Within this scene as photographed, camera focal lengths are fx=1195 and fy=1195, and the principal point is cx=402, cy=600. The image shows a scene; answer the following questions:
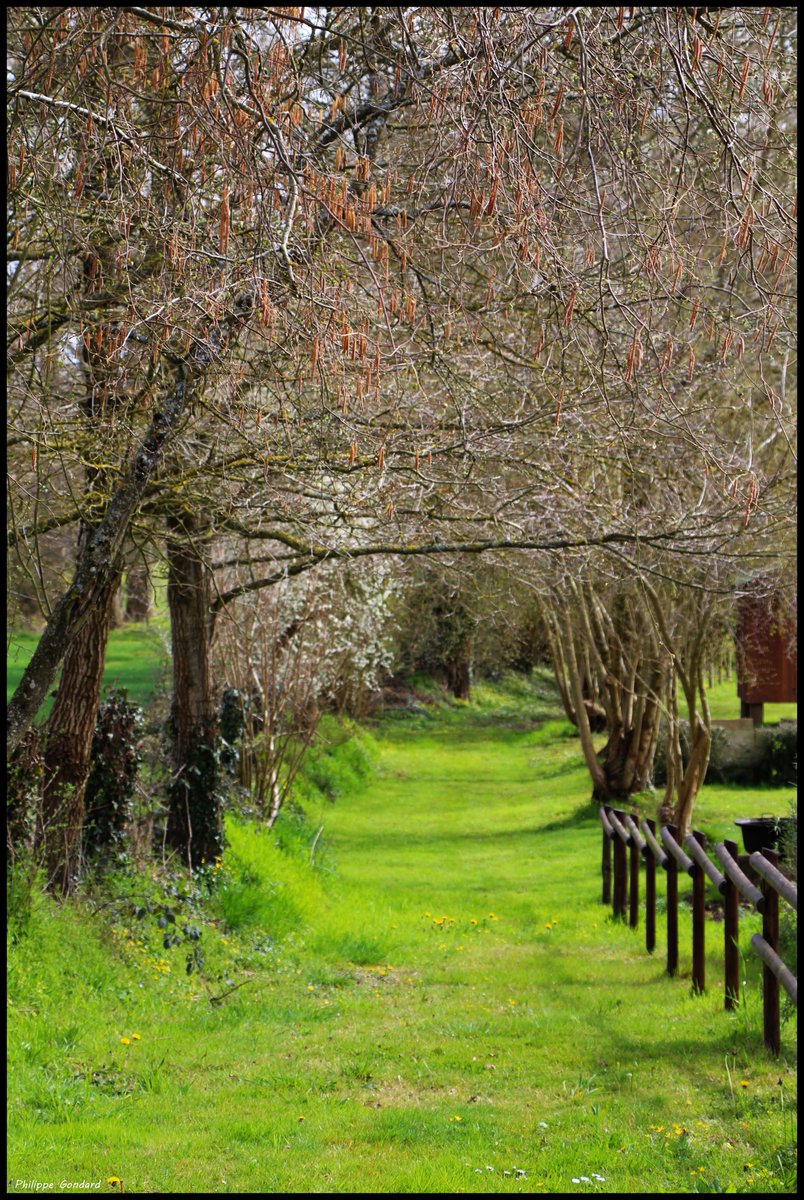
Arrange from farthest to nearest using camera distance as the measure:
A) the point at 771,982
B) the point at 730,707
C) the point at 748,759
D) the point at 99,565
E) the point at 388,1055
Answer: the point at 730,707 < the point at 748,759 < the point at 388,1055 < the point at 771,982 < the point at 99,565

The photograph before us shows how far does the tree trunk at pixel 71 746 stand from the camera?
27.8 ft

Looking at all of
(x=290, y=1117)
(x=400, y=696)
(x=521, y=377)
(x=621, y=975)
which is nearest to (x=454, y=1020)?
(x=621, y=975)

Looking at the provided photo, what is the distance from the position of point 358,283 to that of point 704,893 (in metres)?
5.60

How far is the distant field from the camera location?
20.4 metres

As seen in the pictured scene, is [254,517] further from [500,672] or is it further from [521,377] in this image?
[500,672]

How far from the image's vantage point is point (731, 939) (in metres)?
7.61

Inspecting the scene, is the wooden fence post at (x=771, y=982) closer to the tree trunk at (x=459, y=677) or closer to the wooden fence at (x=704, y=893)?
the wooden fence at (x=704, y=893)

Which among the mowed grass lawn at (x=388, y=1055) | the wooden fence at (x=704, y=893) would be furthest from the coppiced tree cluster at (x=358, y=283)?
the wooden fence at (x=704, y=893)

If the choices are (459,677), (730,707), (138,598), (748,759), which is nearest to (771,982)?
(138,598)

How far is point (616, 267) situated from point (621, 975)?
17.3 ft

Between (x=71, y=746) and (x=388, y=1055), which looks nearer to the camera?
(x=388, y=1055)

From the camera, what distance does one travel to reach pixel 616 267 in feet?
26.5

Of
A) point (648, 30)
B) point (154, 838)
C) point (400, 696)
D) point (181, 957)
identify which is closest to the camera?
point (648, 30)

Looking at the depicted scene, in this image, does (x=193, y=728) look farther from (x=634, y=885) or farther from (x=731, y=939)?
(x=731, y=939)
